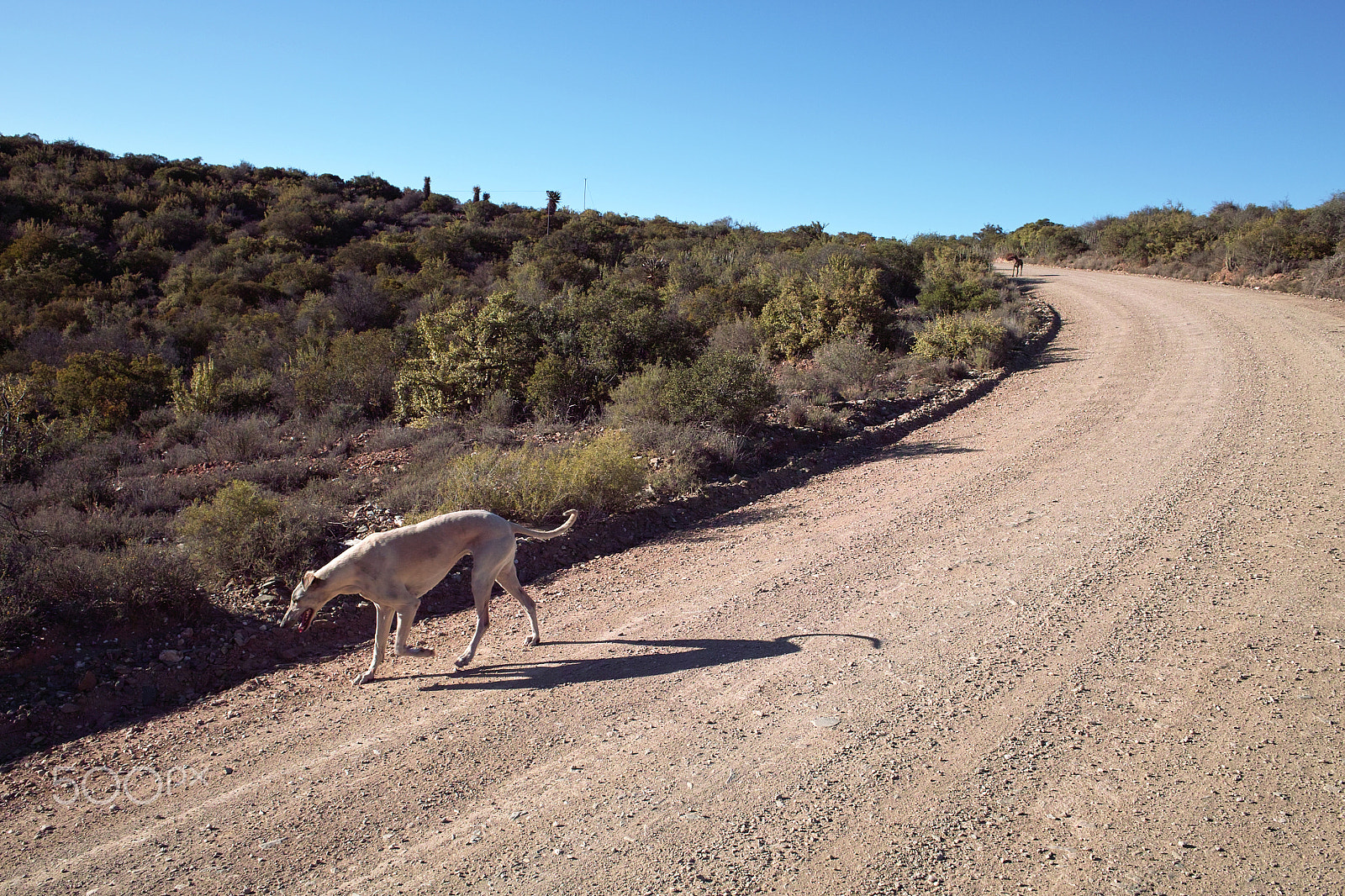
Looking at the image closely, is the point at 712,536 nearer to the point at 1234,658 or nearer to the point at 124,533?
the point at 1234,658

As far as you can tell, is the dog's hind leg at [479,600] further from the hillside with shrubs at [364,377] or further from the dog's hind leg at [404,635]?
the hillside with shrubs at [364,377]

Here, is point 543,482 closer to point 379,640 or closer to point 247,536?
point 247,536

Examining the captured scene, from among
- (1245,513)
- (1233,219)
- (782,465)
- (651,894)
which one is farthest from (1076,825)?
(1233,219)

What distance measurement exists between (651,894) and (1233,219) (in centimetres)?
4526

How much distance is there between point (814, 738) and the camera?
13.7 feet

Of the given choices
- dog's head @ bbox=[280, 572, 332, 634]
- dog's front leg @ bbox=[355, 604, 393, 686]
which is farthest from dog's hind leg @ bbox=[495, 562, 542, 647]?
dog's head @ bbox=[280, 572, 332, 634]

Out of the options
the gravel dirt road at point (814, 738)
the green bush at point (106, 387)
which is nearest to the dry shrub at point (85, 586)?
the gravel dirt road at point (814, 738)

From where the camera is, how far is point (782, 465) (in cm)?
1045

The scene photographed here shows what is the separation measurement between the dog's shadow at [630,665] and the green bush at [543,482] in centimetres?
267

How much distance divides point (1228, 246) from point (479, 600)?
34758 millimetres

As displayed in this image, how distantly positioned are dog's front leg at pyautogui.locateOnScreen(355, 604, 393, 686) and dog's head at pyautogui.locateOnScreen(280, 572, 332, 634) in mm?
388

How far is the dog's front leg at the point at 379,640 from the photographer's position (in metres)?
5.18

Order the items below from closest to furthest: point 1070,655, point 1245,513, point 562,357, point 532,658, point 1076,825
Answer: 1. point 1076,825
2. point 1070,655
3. point 532,658
4. point 1245,513
5. point 562,357

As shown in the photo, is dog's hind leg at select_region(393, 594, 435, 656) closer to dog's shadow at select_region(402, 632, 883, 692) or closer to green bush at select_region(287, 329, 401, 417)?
dog's shadow at select_region(402, 632, 883, 692)
